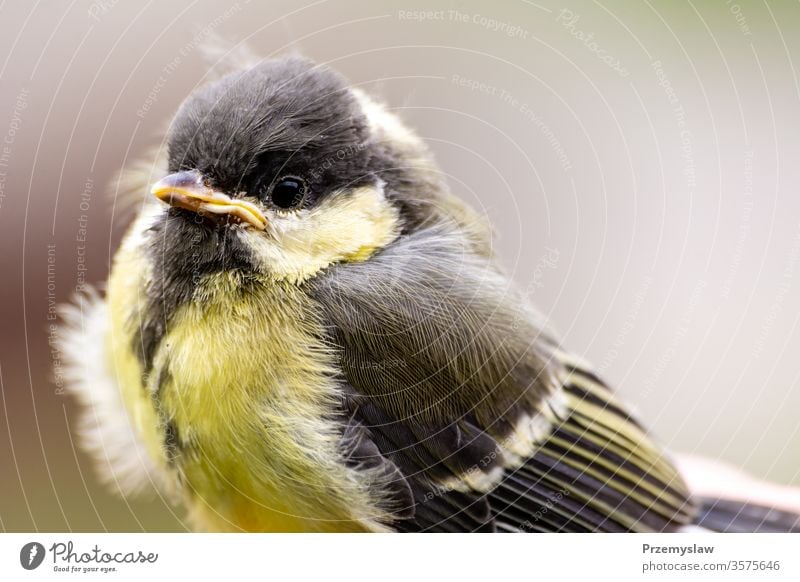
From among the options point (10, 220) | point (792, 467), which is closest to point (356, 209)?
point (10, 220)

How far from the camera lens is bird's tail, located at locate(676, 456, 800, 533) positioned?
0.88 metres

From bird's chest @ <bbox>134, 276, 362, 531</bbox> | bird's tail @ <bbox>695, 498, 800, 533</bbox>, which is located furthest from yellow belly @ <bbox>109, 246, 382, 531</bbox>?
bird's tail @ <bbox>695, 498, 800, 533</bbox>

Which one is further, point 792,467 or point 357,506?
point 792,467

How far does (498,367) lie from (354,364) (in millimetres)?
175

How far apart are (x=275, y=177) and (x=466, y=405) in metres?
0.33

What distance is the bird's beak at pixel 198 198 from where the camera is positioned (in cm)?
69

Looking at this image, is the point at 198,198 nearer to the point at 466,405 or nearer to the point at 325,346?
the point at 325,346

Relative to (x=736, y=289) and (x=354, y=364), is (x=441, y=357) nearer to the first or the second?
(x=354, y=364)

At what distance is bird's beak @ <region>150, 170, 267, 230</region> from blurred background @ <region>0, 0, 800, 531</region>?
0.13m

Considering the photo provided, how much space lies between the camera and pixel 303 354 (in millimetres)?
739

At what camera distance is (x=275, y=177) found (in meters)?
0.71

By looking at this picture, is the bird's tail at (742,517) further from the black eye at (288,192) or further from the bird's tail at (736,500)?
the black eye at (288,192)
